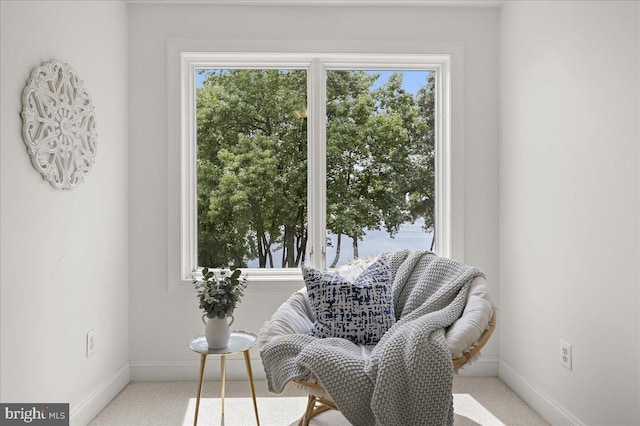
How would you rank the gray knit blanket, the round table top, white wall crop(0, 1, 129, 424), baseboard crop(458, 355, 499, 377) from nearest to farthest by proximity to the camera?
the gray knit blanket < white wall crop(0, 1, 129, 424) < the round table top < baseboard crop(458, 355, 499, 377)

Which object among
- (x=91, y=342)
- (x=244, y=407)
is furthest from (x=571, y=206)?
(x=91, y=342)

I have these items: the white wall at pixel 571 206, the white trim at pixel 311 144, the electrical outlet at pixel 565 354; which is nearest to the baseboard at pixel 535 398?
the white wall at pixel 571 206

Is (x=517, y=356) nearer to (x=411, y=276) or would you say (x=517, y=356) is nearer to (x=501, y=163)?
(x=411, y=276)

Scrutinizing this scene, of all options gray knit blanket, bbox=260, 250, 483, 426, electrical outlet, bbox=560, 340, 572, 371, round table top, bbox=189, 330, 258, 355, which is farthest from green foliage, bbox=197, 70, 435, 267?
gray knit blanket, bbox=260, 250, 483, 426

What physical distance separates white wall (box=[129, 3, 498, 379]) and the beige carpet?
0.20 metres

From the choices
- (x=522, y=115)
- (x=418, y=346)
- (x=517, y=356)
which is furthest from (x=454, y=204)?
(x=418, y=346)

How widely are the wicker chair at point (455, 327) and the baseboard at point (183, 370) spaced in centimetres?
77

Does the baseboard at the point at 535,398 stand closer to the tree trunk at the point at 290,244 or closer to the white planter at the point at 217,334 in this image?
the tree trunk at the point at 290,244

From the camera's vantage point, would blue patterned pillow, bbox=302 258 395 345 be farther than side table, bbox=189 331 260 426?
Yes

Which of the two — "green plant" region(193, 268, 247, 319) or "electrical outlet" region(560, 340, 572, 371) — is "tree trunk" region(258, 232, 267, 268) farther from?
"electrical outlet" region(560, 340, 572, 371)

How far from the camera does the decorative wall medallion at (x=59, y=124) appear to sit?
2.03m

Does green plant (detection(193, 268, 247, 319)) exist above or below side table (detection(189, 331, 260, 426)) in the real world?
above

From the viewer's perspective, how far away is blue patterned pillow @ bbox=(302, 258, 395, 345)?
7.52 ft

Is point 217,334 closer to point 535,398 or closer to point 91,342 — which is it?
point 91,342
